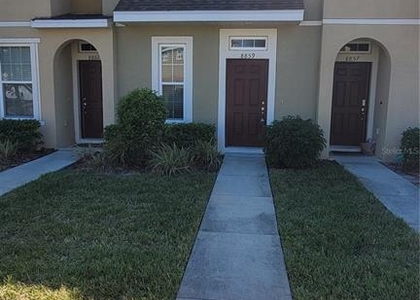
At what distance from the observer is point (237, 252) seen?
464 cm

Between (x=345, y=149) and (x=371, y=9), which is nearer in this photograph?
(x=371, y=9)

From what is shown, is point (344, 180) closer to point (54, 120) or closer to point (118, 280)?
point (118, 280)

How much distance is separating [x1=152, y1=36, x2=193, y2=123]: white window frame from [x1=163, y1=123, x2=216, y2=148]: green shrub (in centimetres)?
79

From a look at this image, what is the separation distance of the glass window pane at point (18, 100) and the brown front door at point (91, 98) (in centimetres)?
149

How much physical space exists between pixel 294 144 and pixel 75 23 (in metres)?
6.22

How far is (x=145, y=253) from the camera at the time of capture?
4492 millimetres

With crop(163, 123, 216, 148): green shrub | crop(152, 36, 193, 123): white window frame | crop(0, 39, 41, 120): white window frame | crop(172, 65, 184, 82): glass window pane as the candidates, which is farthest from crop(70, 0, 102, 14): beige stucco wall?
crop(163, 123, 216, 148): green shrub

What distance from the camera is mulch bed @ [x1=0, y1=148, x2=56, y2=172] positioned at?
30.0ft

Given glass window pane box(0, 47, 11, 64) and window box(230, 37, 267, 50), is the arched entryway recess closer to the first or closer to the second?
window box(230, 37, 267, 50)

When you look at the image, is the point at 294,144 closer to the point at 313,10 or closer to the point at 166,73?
the point at 313,10

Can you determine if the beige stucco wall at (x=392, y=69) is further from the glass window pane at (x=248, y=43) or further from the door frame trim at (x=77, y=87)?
the door frame trim at (x=77, y=87)

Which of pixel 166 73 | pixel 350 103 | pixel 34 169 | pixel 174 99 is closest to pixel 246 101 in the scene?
pixel 174 99

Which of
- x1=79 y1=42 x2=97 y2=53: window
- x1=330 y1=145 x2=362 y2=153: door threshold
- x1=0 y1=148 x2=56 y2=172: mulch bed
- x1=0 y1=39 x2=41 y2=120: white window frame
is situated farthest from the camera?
x1=79 y1=42 x2=97 y2=53: window

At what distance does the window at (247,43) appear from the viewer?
34.2 feet
